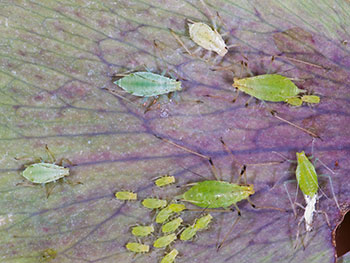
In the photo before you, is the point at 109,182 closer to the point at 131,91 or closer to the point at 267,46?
the point at 131,91

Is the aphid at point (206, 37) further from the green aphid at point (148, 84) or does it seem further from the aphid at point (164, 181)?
the aphid at point (164, 181)

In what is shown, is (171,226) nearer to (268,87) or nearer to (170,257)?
(170,257)

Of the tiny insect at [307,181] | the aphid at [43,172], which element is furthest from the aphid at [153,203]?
the tiny insect at [307,181]

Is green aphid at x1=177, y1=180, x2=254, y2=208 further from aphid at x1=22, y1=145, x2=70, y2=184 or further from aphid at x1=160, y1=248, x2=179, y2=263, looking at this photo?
aphid at x1=22, y1=145, x2=70, y2=184

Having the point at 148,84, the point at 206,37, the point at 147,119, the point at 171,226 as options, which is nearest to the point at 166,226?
the point at 171,226

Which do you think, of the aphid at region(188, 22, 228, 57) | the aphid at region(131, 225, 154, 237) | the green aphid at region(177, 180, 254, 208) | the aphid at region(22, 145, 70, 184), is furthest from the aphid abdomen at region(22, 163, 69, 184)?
the aphid at region(188, 22, 228, 57)

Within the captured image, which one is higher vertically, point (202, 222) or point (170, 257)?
point (202, 222)

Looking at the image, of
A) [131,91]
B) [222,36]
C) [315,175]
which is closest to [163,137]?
[131,91]
